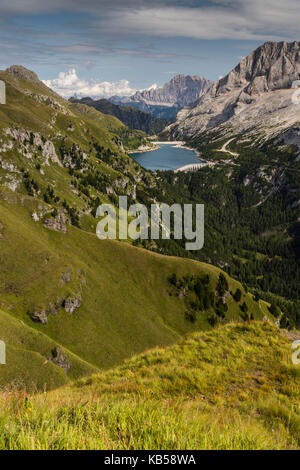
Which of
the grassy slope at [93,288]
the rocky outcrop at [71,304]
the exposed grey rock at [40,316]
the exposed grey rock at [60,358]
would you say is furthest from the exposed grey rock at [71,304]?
the exposed grey rock at [60,358]

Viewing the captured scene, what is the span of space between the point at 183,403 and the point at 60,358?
8238 centimetres

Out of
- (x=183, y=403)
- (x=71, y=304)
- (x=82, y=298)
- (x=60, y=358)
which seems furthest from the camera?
(x=82, y=298)

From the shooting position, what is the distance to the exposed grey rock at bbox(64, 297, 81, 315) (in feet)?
343

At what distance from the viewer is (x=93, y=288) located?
11700 centimetres

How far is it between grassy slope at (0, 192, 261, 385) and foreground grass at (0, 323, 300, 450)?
76.4 m

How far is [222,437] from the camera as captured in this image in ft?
16.9

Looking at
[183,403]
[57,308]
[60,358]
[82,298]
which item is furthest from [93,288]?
[183,403]

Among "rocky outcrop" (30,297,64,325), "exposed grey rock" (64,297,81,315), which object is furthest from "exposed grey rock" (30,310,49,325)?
"exposed grey rock" (64,297,81,315)

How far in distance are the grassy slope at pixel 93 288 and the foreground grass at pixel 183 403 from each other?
251 ft

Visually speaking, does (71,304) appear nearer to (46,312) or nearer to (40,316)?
(46,312)

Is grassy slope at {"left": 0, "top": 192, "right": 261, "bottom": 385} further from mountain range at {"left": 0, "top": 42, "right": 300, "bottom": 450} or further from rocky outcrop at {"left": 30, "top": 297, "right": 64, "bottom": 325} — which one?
rocky outcrop at {"left": 30, "top": 297, "right": 64, "bottom": 325}
